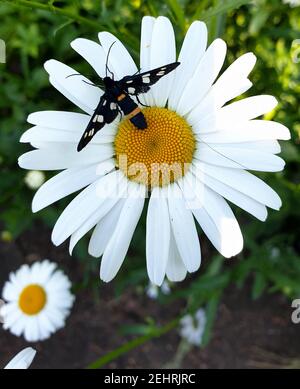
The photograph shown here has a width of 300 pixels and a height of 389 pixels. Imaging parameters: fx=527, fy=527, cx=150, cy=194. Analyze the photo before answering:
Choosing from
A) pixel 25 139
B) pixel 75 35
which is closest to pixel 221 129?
pixel 25 139

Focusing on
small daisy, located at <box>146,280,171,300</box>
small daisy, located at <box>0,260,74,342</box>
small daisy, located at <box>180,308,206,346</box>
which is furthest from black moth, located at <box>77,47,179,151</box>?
small daisy, located at <box>180,308,206,346</box>

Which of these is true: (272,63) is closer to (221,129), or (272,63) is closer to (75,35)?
(75,35)


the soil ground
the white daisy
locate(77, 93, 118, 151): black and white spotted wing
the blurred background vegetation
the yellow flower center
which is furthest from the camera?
the soil ground

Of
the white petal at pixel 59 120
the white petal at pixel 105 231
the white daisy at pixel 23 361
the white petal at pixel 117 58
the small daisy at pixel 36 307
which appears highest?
the white petal at pixel 117 58

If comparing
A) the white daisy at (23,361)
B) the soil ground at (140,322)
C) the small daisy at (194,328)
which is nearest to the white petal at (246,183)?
the white daisy at (23,361)

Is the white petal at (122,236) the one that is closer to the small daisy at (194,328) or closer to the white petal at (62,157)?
the white petal at (62,157)

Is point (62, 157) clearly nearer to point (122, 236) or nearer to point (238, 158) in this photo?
point (122, 236)

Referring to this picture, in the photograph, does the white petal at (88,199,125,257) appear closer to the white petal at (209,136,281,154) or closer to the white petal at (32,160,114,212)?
the white petal at (32,160,114,212)
